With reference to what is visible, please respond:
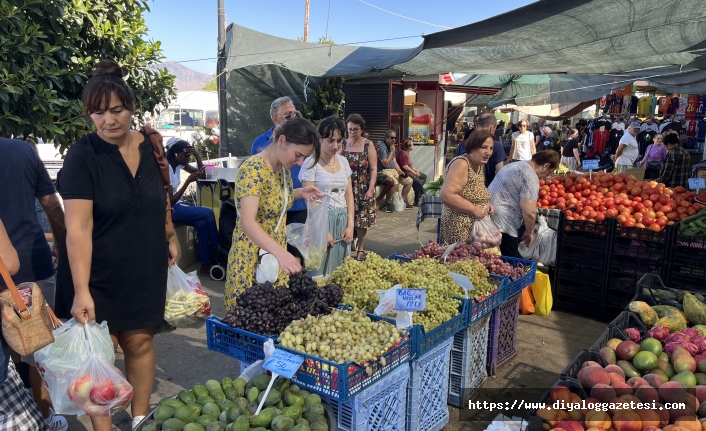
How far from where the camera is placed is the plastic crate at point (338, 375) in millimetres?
2141

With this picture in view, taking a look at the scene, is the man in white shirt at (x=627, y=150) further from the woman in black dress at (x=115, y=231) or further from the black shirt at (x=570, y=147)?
the woman in black dress at (x=115, y=231)

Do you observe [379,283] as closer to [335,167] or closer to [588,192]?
[335,167]

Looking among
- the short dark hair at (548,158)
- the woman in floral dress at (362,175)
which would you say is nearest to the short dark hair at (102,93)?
the short dark hair at (548,158)

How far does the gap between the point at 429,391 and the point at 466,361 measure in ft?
1.77

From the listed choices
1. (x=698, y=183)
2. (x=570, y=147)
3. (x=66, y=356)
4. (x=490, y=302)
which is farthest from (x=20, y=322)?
(x=570, y=147)

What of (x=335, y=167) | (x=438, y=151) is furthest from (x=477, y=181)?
(x=438, y=151)

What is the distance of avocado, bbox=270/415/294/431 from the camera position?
198cm

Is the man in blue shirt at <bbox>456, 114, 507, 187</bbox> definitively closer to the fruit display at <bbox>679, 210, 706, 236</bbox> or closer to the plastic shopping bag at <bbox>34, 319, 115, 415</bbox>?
the fruit display at <bbox>679, 210, 706, 236</bbox>

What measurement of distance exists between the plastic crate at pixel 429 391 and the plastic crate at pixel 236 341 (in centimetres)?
81

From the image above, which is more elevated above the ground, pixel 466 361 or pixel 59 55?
pixel 59 55

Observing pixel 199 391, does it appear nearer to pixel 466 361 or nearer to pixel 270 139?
pixel 466 361

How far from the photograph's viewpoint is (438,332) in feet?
9.30

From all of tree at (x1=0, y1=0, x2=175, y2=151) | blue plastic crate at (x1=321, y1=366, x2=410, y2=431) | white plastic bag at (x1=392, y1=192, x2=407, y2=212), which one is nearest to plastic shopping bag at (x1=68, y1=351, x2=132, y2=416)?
blue plastic crate at (x1=321, y1=366, x2=410, y2=431)

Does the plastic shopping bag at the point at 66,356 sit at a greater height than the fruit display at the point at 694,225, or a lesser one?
lesser
